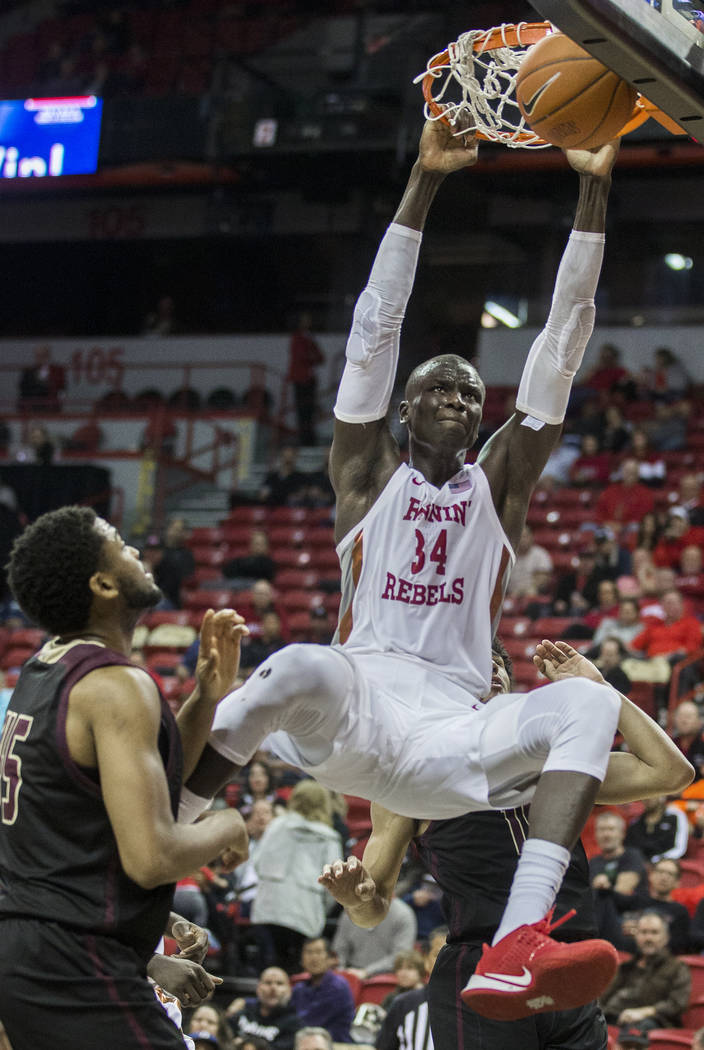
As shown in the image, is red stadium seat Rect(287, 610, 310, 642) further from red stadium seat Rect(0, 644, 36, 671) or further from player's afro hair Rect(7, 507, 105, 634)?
player's afro hair Rect(7, 507, 105, 634)

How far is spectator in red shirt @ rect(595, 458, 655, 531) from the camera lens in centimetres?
1527

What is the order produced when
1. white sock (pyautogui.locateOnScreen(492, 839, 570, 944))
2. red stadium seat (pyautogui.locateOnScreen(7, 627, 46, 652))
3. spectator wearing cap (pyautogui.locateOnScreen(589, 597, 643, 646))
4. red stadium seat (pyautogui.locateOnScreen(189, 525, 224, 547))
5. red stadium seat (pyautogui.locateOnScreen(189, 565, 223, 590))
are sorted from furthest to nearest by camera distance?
red stadium seat (pyautogui.locateOnScreen(189, 525, 224, 547)) → red stadium seat (pyautogui.locateOnScreen(189, 565, 223, 590)) → red stadium seat (pyautogui.locateOnScreen(7, 627, 46, 652)) → spectator wearing cap (pyautogui.locateOnScreen(589, 597, 643, 646)) → white sock (pyautogui.locateOnScreen(492, 839, 570, 944))

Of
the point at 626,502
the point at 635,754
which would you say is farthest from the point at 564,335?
the point at 626,502

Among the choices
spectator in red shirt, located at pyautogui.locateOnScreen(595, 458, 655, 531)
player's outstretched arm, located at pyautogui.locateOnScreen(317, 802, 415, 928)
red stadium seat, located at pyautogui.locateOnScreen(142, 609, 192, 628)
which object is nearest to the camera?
player's outstretched arm, located at pyautogui.locateOnScreen(317, 802, 415, 928)

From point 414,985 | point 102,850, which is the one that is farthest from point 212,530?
point 102,850

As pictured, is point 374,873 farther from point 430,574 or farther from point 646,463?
point 646,463

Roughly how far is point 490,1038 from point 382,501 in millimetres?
1694

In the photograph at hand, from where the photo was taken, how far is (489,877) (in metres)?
4.77

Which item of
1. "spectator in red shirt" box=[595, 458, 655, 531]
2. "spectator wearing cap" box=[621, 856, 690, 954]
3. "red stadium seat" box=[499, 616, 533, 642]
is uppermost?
"spectator in red shirt" box=[595, 458, 655, 531]

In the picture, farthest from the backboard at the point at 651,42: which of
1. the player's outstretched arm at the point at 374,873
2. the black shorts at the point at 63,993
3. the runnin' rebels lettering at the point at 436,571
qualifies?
the black shorts at the point at 63,993

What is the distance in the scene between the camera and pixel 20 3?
24.6m

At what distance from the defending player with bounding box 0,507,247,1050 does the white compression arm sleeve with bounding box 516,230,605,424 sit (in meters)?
1.71

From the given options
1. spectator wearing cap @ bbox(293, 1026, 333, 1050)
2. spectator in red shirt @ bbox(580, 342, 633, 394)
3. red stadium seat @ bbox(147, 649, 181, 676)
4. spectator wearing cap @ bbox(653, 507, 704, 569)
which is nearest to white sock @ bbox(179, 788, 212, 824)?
spectator wearing cap @ bbox(293, 1026, 333, 1050)

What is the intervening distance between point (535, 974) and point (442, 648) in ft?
3.68
